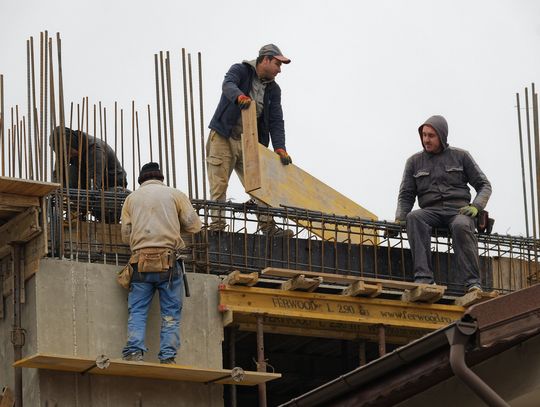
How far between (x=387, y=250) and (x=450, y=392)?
719 cm

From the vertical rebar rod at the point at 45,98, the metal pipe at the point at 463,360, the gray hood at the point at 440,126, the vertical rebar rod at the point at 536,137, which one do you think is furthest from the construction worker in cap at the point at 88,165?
the metal pipe at the point at 463,360

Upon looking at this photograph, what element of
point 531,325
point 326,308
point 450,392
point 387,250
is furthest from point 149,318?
point 531,325

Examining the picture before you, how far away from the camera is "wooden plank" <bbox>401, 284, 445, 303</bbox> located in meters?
18.7

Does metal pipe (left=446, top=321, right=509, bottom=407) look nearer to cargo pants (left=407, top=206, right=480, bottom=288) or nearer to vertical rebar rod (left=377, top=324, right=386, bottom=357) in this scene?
vertical rebar rod (left=377, top=324, right=386, bottom=357)

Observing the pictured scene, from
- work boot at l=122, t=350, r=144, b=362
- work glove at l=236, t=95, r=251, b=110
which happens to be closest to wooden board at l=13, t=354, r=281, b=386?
work boot at l=122, t=350, r=144, b=362

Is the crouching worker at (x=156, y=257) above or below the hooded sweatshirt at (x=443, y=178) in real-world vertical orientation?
below

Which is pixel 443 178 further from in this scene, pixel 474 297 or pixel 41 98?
pixel 41 98

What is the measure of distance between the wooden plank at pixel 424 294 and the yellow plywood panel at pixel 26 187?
4616mm

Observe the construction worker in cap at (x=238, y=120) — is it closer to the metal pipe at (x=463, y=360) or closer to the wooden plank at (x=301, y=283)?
the wooden plank at (x=301, y=283)

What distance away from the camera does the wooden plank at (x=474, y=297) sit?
62.5 feet

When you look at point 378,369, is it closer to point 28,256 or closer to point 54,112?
point 28,256

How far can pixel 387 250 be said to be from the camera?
19766 mm

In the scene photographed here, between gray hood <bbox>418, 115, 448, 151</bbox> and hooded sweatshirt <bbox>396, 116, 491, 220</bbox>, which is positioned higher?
gray hood <bbox>418, 115, 448, 151</bbox>

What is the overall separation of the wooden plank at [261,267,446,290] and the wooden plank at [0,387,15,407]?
3083mm
